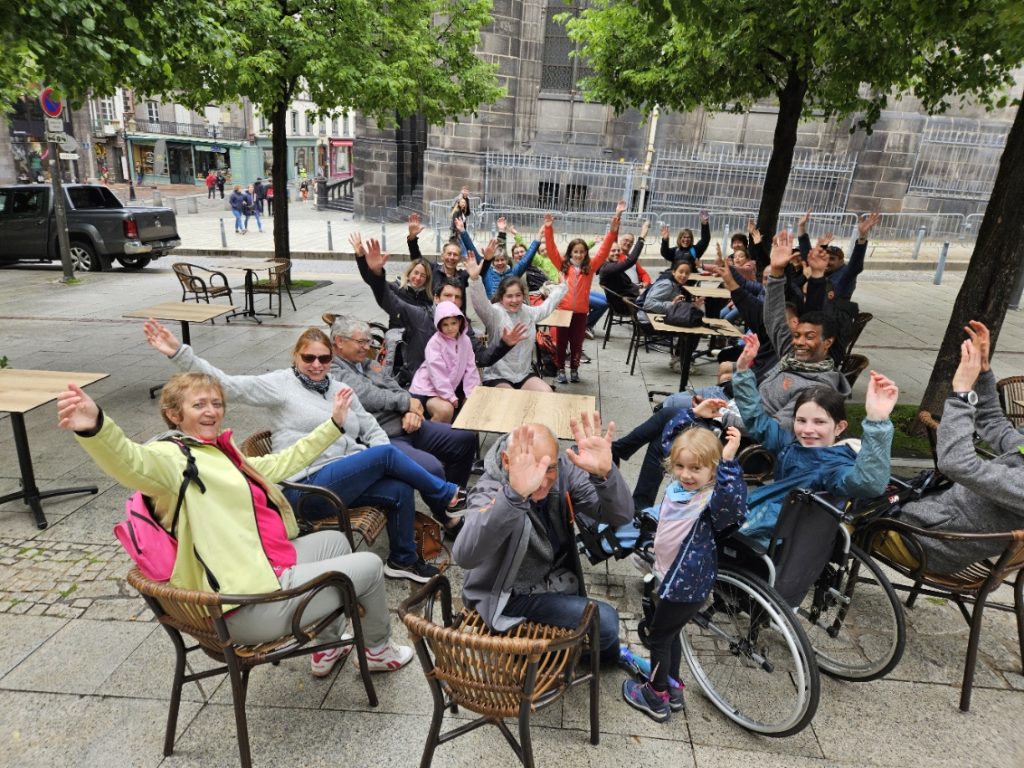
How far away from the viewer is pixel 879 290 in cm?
1445

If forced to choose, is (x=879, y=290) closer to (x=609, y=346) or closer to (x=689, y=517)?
(x=609, y=346)

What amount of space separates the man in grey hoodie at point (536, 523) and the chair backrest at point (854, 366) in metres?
3.75

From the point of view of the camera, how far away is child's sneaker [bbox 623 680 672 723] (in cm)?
287

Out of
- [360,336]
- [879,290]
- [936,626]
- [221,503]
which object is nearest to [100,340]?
[360,336]

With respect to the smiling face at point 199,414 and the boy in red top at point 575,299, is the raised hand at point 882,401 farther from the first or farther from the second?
the boy in red top at point 575,299

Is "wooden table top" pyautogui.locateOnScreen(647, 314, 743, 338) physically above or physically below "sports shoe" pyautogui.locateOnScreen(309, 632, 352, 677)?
above

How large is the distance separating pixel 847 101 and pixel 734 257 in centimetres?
329

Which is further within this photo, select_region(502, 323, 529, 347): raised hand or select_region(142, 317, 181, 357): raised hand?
select_region(502, 323, 529, 347): raised hand

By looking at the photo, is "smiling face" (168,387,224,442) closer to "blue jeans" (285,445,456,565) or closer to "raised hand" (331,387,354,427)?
"raised hand" (331,387,354,427)

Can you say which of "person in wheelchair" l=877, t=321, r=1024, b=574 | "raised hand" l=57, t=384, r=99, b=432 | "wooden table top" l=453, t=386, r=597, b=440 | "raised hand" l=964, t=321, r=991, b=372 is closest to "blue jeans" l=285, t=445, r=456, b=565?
"wooden table top" l=453, t=386, r=597, b=440

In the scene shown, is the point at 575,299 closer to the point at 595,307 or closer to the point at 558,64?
the point at 595,307

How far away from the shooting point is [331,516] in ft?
11.6

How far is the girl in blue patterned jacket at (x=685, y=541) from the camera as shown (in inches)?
103

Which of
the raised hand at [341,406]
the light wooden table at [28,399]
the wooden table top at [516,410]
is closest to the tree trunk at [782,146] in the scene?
the wooden table top at [516,410]
